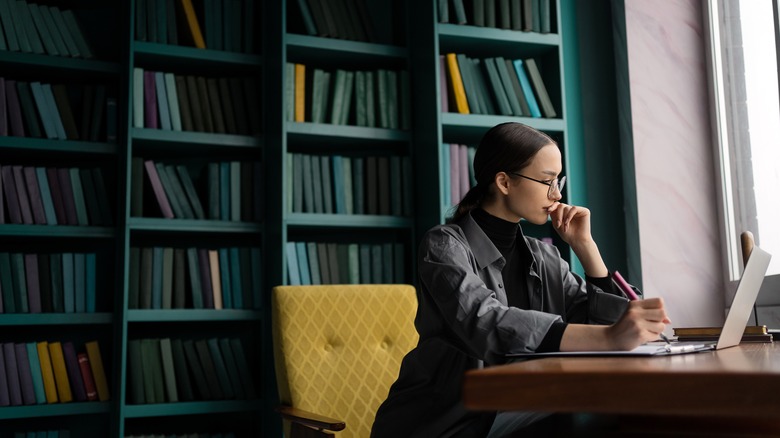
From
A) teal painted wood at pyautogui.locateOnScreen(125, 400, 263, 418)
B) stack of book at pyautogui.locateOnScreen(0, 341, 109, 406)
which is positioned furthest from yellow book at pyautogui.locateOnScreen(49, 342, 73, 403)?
teal painted wood at pyautogui.locateOnScreen(125, 400, 263, 418)

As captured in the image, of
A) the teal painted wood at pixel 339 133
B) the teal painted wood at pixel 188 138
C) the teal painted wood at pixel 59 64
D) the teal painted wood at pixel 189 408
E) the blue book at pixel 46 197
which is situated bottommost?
the teal painted wood at pixel 189 408

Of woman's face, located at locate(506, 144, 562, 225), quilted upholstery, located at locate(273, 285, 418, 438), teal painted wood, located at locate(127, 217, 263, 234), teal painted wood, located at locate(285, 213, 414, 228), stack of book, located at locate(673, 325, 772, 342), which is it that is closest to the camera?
stack of book, located at locate(673, 325, 772, 342)

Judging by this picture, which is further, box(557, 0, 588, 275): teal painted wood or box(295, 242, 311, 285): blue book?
box(557, 0, 588, 275): teal painted wood

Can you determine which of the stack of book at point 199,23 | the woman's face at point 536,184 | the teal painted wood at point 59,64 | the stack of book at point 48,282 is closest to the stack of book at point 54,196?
the stack of book at point 48,282

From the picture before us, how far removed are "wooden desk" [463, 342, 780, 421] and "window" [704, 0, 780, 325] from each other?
236cm

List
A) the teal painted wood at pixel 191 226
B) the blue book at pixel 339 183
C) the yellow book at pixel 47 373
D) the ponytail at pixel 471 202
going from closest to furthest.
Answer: the ponytail at pixel 471 202 < the yellow book at pixel 47 373 < the teal painted wood at pixel 191 226 < the blue book at pixel 339 183

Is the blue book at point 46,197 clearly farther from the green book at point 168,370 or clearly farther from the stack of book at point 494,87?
the stack of book at point 494,87

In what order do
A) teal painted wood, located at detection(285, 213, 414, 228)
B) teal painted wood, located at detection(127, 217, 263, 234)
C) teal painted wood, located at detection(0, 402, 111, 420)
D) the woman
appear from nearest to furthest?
1. the woman
2. teal painted wood, located at detection(0, 402, 111, 420)
3. teal painted wood, located at detection(127, 217, 263, 234)
4. teal painted wood, located at detection(285, 213, 414, 228)

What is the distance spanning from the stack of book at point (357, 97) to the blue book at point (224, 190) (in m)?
0.38

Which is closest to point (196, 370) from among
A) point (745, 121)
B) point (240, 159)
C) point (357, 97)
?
point (240, 159)

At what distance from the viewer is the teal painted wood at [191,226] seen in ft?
9.72

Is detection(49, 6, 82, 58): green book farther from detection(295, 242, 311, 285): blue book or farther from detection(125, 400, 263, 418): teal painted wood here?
detection(125, 400, 263, 418): teal painted wood

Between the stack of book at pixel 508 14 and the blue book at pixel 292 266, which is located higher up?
the stack of book at pixel 508 14

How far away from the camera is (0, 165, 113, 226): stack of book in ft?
9.53
